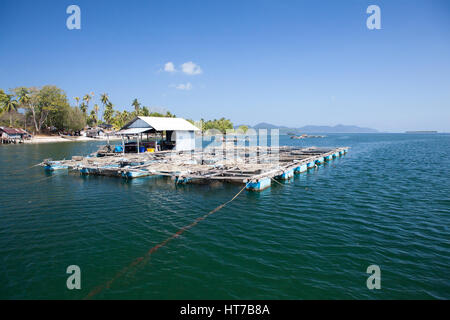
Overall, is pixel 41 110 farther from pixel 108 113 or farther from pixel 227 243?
pixel 227 243

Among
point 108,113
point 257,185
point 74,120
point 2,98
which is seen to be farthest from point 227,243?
point 108,113

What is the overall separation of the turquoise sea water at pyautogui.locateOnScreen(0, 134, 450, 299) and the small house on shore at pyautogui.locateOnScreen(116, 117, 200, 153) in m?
15.0

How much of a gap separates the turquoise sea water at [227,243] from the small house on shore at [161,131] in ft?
49.1

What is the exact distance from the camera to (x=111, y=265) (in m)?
8.74

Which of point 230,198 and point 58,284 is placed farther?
point 230,198

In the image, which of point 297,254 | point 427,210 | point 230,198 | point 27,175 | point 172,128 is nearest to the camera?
point 297,254

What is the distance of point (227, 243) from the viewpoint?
1043 centimetres

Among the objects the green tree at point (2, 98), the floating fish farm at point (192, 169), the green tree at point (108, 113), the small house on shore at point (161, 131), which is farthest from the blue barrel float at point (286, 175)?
the green tree at point (108, 113)

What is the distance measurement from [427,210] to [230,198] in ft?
41.0

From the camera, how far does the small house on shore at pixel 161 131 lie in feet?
107

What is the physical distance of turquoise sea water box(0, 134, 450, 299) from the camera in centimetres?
764
